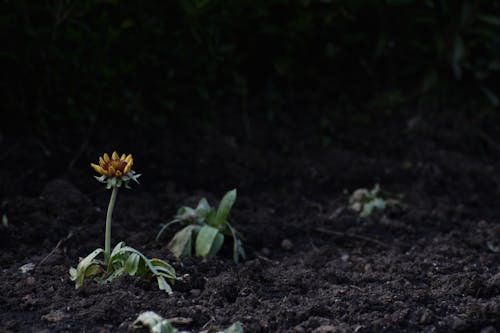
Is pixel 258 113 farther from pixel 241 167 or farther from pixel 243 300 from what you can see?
pixel 243 300

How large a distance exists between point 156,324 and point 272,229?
127 centimetres

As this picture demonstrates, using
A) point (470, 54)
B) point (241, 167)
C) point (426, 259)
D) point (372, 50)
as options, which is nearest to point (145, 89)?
point (241, 167)

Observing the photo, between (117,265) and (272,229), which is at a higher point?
(117,265)

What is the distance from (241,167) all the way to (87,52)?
1.02 m

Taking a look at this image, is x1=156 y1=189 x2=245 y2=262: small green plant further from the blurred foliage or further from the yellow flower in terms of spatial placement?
the blurred foliage

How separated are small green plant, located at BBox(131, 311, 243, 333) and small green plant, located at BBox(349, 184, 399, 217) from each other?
1.52m

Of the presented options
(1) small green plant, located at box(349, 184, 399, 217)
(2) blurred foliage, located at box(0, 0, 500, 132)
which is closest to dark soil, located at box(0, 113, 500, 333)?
(1) small green plant, located at box(349, 184, 399, 217)

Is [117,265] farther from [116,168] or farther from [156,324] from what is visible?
[156,324]

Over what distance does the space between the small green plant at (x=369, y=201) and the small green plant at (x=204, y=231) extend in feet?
2.41

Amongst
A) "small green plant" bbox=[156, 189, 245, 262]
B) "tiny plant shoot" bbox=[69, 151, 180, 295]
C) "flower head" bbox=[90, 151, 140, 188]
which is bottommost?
"small green plant" bbox=[156, 189, 245, 262]

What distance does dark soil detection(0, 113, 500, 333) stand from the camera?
7.50ft

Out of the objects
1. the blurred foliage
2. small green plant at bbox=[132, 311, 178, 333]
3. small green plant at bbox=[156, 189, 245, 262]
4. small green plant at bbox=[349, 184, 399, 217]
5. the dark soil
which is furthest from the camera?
the blurred foliage

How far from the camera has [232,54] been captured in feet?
14.0

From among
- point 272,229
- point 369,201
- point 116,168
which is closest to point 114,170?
point 116,168
